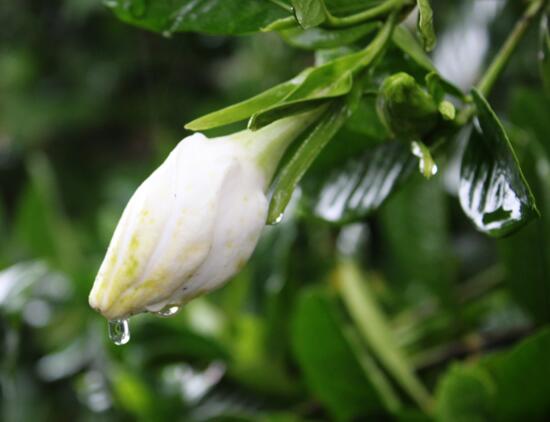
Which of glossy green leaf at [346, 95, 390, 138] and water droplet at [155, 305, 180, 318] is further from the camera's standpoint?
glossy green leaf at [346, 95, 390, 138]

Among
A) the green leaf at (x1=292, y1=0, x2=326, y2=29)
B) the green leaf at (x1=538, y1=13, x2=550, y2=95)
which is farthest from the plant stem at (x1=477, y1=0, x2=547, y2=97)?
the green leaf at (x1=292, y1=0, x2=326, y2=29)

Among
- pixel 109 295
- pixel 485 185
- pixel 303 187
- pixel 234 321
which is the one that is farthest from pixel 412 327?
pixel 109 295

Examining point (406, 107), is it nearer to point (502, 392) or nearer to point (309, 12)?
point (309, 12)

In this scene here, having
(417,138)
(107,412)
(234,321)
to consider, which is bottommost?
(107,412)

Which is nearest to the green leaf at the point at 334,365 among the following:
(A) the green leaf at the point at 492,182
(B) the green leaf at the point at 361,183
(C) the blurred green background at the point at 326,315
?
(C) the blurred green background at the point at 326,315

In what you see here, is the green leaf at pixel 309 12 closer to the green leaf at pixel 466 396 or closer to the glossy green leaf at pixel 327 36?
the glossy green leaf at pixel 327 36

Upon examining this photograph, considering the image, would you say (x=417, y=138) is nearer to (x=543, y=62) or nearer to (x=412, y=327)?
(x=543, y=62)

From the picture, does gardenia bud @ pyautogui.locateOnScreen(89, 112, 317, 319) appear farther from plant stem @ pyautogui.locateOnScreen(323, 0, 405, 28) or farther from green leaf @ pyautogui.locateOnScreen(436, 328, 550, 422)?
A: green leaf @ pyautogui.locateOnScreen(436, 328, 550, 422)
